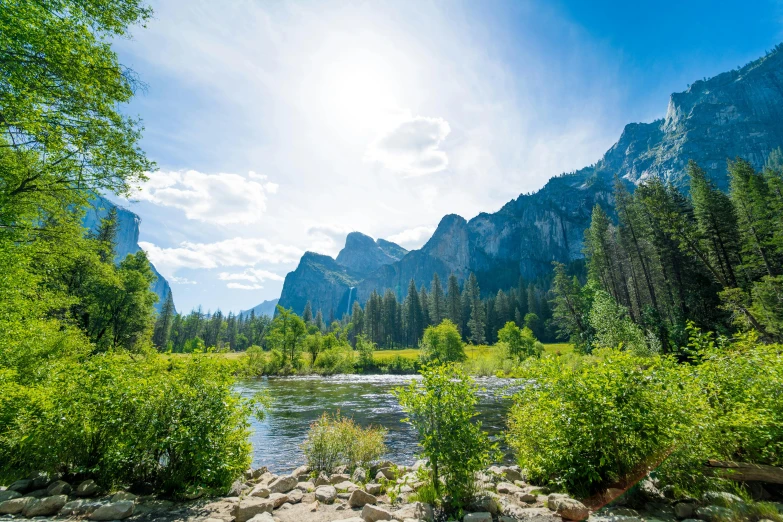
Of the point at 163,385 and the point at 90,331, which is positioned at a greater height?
the point at 90,331

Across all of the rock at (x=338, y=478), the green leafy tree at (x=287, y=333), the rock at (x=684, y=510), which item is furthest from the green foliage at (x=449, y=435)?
the green leafy tree at (x=287, y=333)

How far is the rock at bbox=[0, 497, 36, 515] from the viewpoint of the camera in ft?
17.9

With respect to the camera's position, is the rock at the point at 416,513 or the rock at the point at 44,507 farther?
the rock at the point at 416,513

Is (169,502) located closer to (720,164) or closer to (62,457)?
(62,457)

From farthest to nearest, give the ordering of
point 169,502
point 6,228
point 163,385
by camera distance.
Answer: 1. point 6,228
2. point 163,385
3. point 169,502

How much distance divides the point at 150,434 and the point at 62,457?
2.01m

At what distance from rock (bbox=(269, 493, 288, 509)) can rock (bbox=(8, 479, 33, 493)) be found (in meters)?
4.62

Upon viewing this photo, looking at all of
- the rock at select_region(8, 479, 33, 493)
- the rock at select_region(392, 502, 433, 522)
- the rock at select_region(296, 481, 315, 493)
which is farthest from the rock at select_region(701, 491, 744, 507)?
the rock at select_region(8, 479, 33, 493)

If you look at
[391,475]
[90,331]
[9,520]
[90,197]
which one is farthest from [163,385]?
[90,331]

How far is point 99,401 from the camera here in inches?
264

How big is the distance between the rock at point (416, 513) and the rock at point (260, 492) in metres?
3.27

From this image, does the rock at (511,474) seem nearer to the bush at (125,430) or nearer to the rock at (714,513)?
the rock at (714,513)

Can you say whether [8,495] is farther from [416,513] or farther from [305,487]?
[416,513]

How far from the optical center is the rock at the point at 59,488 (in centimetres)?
637
